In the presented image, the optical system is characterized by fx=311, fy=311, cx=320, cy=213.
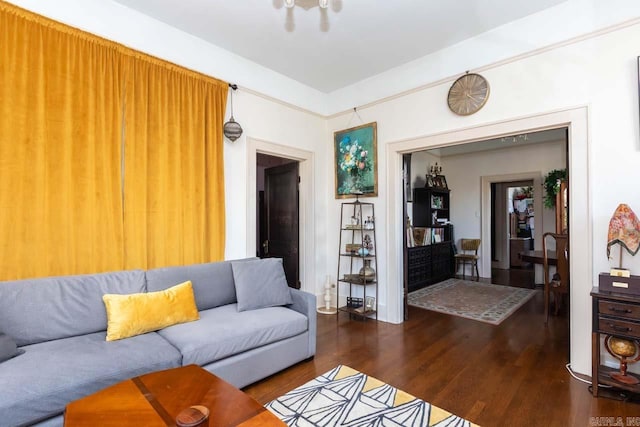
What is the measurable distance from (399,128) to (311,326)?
261cm

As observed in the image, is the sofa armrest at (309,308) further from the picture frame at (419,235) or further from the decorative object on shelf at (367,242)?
the picture frame at (419,235)

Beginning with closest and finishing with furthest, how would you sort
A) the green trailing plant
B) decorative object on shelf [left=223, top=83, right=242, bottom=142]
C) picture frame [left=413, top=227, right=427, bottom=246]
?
1. decorative object on shelf [left=223, top=83, right=242, bottom=142]
2. the green trailing plant
3. picture frame [left=413, top=227, right=427, bottom=246]

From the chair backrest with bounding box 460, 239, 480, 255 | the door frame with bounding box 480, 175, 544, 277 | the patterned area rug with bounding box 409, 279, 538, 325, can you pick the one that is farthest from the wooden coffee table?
the door frame with bounding box 480, 175, 544, 277

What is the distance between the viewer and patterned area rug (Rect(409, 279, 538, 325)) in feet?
13.9

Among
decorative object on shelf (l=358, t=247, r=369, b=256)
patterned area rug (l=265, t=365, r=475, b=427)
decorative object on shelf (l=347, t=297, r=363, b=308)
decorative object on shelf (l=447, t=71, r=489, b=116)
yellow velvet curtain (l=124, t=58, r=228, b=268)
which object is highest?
decorative object on shelf (l=447, t=71, r=489, b=116)

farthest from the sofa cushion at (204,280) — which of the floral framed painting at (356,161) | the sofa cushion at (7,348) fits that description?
the floral framed painting at (356,161)

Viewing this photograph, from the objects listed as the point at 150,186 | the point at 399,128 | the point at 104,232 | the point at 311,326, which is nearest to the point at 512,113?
the point at 399,128

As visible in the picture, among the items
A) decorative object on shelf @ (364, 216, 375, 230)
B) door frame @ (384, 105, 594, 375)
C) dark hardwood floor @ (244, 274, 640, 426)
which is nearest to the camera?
dark hardwood floor @ (244, 274, 640, 426)

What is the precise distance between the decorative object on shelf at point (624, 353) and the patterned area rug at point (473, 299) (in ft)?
5.10

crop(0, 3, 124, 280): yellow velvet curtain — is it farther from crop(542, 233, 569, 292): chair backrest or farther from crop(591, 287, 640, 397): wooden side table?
crop(542, 233, 569, 292): chair backrest

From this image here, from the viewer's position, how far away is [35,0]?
7.77ft

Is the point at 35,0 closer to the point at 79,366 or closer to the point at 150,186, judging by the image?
the point at 150,186

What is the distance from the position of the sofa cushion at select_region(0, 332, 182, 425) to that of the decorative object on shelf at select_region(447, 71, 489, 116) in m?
3.47

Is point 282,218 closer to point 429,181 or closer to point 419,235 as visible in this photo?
point 419,235
